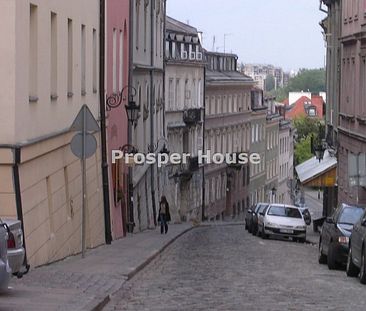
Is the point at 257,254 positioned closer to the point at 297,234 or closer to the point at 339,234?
the point at 339,234

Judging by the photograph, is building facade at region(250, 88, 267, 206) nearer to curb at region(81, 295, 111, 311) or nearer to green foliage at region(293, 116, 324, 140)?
green foliage at region(293, 116, 324, 140)

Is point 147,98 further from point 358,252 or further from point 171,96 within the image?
point 358,252

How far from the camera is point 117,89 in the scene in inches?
1437

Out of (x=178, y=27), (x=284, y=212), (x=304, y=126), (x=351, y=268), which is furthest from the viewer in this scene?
(x=304, y=126)

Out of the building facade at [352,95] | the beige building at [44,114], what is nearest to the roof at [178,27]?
the building facade at [352,95]

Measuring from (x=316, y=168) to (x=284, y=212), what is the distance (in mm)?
11242

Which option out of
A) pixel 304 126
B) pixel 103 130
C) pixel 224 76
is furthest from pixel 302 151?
pixel 103 130

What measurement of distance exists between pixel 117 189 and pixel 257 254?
704 cm

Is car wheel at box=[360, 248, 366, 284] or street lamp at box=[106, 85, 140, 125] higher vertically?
street lamp at box=[106, 85, 140, 125]

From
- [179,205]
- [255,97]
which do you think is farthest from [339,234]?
[255,97]

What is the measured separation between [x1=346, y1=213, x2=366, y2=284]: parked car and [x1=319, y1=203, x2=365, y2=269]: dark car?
125 centimetres

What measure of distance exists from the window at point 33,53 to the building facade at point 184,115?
126 ft


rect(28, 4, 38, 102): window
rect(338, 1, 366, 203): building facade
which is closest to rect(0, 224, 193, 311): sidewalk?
rect(28, 4, 38, 102): window

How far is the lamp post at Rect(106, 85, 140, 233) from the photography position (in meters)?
33.2
